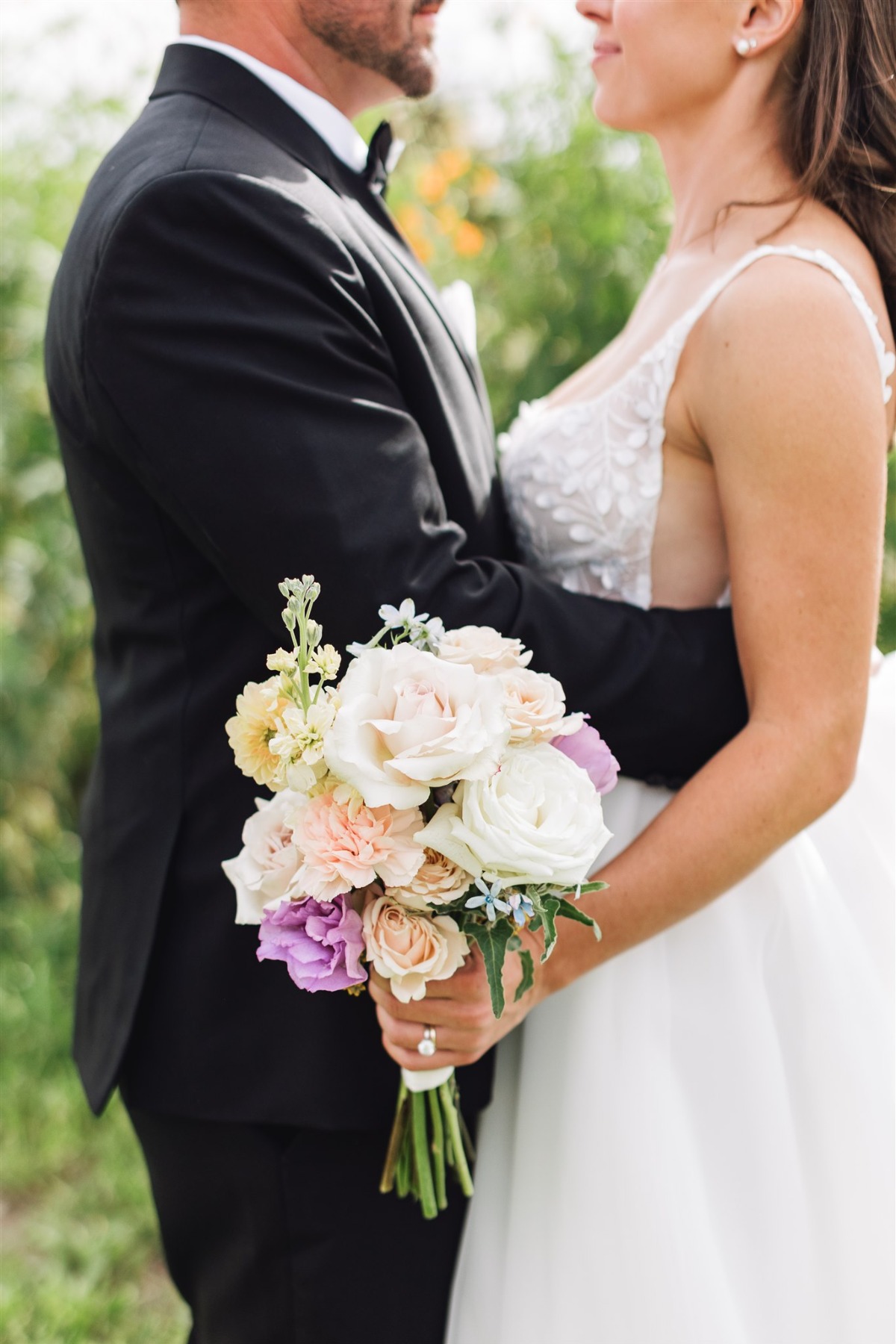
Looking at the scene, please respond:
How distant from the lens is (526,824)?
1.21m

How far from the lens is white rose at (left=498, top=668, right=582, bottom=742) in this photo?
1260mm

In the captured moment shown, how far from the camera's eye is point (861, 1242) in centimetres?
171

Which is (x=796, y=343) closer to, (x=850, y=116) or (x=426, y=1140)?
(x=850, y=116)

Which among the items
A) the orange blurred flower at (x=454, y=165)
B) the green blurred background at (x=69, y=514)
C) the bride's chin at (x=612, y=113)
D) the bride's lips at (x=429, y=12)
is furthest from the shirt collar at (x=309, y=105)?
the orange blurred flower at (x=454, y=165)

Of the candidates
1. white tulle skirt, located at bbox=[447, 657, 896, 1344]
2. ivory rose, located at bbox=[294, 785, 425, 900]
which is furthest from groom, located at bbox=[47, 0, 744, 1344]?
ivory rose, located at bbox=[294, 785, 425, 900]

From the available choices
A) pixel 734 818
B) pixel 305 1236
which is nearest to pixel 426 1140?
pixel 305 1236

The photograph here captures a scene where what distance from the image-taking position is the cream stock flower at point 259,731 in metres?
1.27

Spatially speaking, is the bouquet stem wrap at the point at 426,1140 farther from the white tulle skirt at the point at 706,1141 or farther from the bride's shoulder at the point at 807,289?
the bride's shoulder at the point at 807,289

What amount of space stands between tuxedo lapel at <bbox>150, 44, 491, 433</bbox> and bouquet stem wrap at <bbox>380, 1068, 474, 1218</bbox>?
112cm

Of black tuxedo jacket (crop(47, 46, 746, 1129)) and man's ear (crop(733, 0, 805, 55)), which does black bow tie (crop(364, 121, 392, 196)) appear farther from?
man's ear (crop(733, 0, 805, 55))

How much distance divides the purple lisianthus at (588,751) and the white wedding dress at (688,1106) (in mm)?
486

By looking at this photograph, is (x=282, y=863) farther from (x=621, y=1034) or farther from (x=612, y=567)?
(x=612, y=567)

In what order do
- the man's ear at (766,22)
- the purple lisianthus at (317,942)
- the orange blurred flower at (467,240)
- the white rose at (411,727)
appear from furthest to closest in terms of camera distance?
1. the orange blurred flower at (467,240)
2. the man's ear at (766,22)
3. the purple lisianthus at (317,942)
4. the white rose at (411,727)

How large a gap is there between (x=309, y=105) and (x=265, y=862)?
113 centimetres
